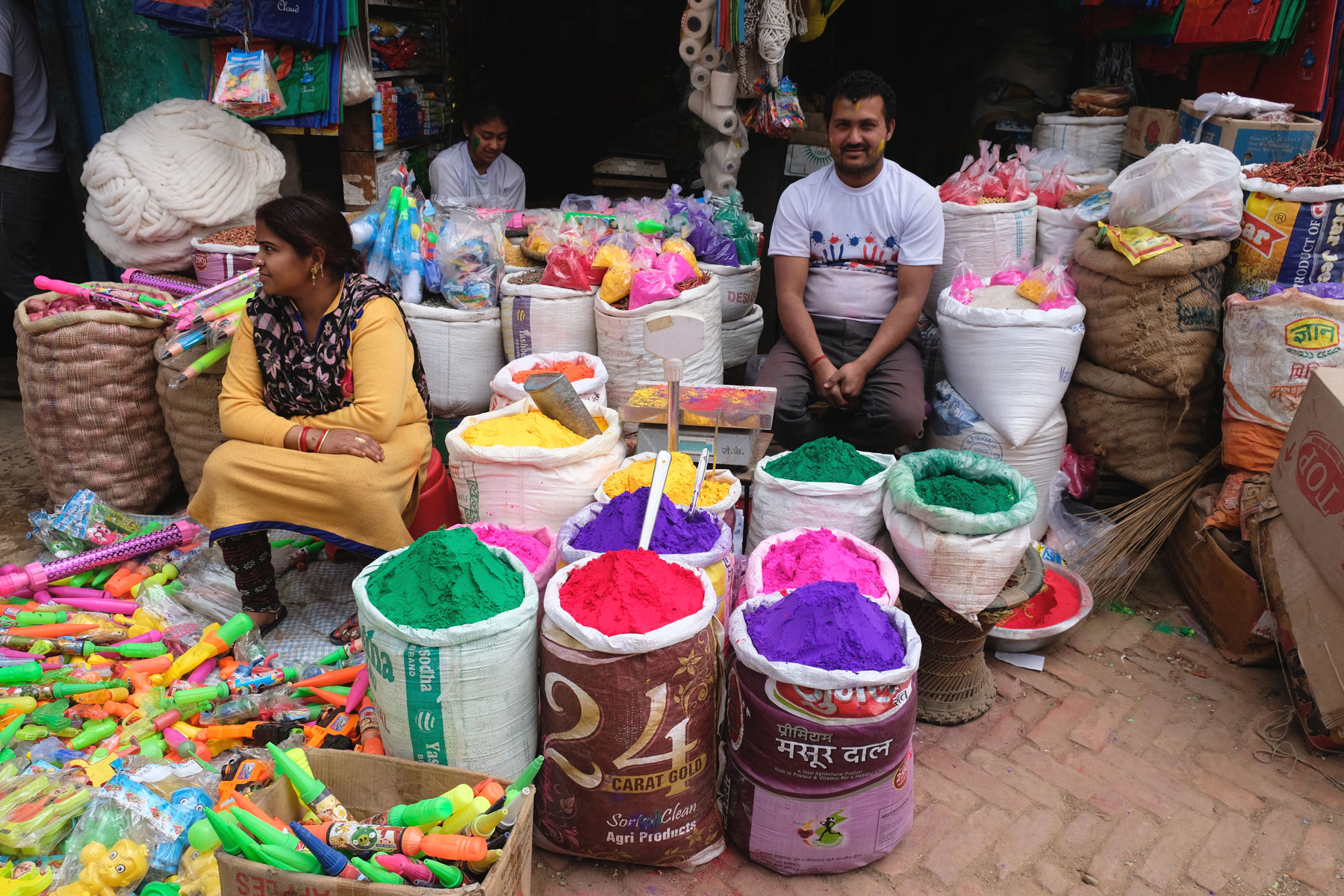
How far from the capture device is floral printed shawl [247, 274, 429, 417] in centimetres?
262

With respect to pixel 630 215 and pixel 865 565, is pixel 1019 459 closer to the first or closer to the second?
pixel 865 565

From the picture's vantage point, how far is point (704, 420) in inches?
109

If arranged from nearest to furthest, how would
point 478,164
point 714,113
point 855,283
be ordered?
point 855,283 < point 714,113 < point 478,164

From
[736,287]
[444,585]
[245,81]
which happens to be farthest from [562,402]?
[245,81]

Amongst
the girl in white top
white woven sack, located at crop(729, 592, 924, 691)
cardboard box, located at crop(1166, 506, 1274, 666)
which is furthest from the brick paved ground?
the girl in white top

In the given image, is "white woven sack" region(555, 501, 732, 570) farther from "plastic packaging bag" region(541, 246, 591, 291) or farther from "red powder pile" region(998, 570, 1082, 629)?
"plastic packaging bag" region(541, 246, 591, 291)

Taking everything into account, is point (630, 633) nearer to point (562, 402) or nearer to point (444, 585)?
point (444, 585)

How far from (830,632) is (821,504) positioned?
0.63m

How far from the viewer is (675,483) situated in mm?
2408

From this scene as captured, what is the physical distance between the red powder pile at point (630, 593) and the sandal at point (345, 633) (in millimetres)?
1150

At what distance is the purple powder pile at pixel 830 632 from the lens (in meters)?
1.83

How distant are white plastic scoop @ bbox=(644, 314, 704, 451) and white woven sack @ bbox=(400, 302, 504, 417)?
107 cm

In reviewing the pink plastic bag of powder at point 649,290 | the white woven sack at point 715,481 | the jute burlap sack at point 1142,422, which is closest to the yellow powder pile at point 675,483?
the white woven sack at point 715,481

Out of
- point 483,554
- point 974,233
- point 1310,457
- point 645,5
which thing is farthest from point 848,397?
point 645,5
